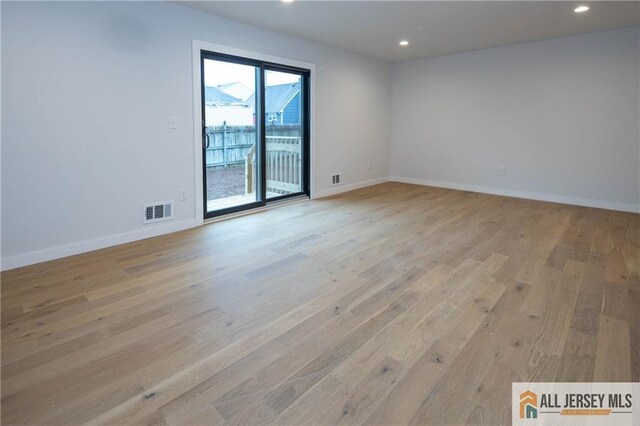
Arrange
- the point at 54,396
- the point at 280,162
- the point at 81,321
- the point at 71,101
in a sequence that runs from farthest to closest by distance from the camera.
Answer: the point at 280,162 → the point at 71,101 → the point at 81,321 → the point at 54,396

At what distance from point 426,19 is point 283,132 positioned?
7.70 feet

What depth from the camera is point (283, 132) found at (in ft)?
17.7

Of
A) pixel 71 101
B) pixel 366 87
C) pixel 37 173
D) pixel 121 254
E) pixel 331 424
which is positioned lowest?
pixel 331 424

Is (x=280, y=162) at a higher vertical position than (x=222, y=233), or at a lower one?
higher

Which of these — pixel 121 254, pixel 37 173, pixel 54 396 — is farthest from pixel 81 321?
pixel 37 173

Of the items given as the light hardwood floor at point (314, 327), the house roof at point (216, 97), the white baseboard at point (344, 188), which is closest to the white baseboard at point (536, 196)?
the white baseboard at point (344, 188)

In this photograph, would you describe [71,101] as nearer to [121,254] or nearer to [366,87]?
[121,254]

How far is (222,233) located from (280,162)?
184 centimetres

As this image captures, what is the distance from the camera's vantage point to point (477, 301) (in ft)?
7.98

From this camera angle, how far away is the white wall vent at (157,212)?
12.4ft

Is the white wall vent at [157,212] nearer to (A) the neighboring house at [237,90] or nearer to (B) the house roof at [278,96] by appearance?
(A) the neighboring house at [237,90]

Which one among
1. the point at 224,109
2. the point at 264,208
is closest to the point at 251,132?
the point at 224,109

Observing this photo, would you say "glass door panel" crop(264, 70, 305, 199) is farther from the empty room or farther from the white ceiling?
the white ceiling

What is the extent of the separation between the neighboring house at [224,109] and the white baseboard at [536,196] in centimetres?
372
